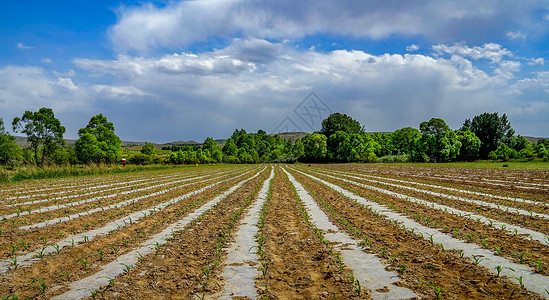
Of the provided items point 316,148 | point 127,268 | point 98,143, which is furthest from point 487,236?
point 316,148

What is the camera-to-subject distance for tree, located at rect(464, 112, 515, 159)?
70.2 meters

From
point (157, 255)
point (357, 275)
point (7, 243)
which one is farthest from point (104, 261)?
point (357, 275)

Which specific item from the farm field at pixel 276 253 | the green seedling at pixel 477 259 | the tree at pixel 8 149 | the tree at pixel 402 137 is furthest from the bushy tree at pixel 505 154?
the tree at pixel 8 149

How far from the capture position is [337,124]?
101 m

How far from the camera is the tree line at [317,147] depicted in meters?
45.1

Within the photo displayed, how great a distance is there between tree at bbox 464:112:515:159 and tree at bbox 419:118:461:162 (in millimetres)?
11554

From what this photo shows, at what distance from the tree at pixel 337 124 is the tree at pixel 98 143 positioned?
68.8 meters

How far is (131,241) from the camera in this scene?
6152mm

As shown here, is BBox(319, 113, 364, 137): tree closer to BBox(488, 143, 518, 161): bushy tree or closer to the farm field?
BBox(488, 143, 518, 161): bushy tree

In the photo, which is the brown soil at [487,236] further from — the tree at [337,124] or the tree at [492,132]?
the tree at [337,124]

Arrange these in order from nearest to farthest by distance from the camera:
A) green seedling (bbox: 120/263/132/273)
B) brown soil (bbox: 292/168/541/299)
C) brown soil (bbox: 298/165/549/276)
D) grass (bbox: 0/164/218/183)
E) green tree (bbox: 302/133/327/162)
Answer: brown soil (bbox: 292/168/541/299) < green seedling (bbox: 120/263/132/273) < brown soil (bbox: 298/165/549/276) < grass (bbox: 0/164/218/183) < green tree (bbox: 302/133/327/162)

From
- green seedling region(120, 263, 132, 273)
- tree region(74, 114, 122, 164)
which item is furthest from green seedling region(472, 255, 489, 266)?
tree region(74, 114, 122, 164)

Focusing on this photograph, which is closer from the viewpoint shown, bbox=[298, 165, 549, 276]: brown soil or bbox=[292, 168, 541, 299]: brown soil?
bbox=[292, 168, 541, 299]: brown soil

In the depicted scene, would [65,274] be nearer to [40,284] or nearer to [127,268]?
[40,284]
